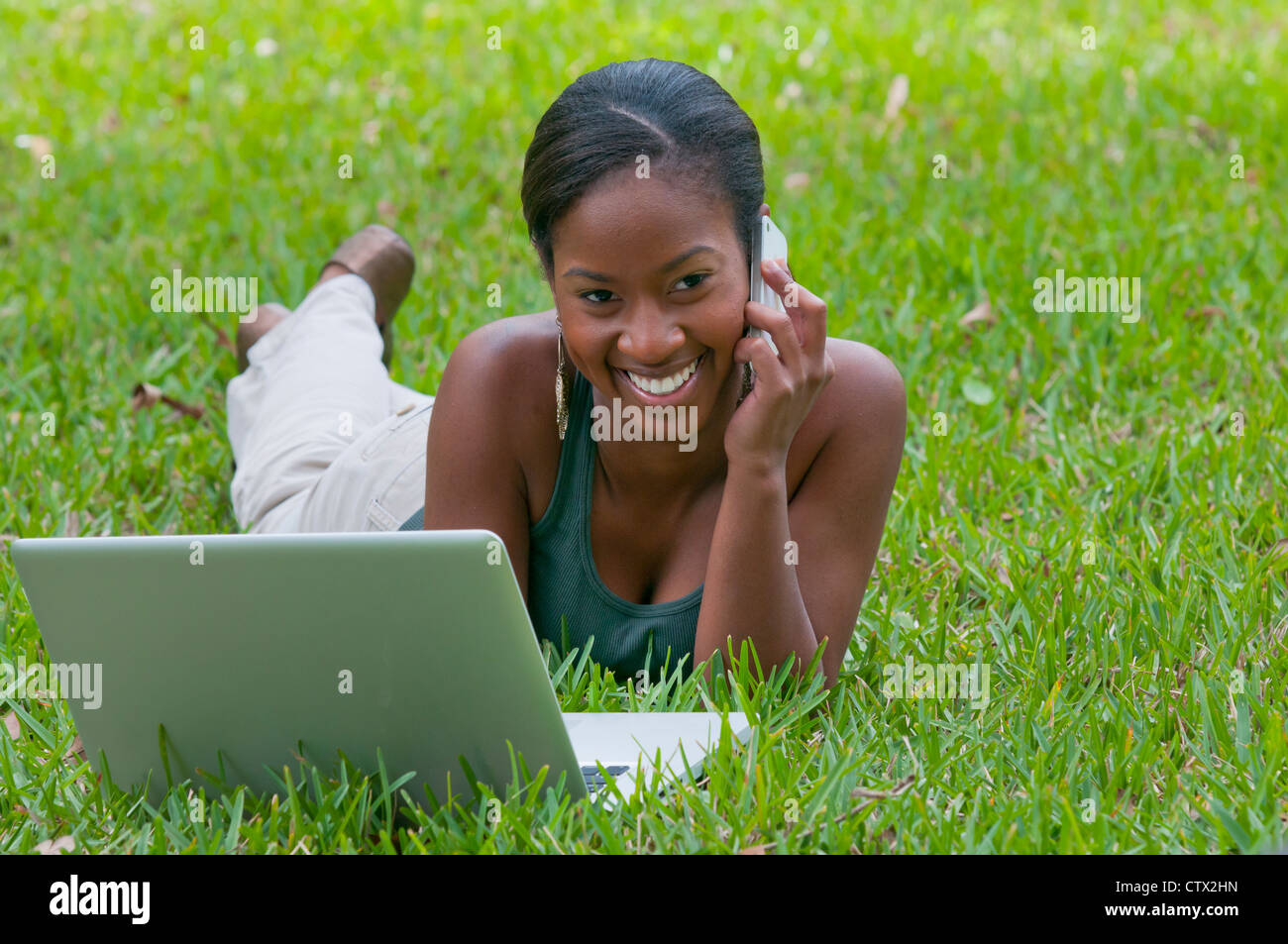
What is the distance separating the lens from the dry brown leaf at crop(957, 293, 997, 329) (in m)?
4.39

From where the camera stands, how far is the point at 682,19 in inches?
265

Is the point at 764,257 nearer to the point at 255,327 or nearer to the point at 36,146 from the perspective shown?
the point at 255,327

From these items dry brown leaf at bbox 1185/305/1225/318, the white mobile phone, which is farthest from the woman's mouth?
dry brown leaf at bbox 1185/305/1225/318

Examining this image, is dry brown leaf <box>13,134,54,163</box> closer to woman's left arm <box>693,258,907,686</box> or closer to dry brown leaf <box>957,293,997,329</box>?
dry brown leaf <box>957,293,997,329</box>

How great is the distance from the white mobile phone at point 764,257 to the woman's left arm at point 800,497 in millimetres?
24

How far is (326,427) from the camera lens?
143 inches

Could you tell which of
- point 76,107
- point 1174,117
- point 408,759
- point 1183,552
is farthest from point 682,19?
point 408,759

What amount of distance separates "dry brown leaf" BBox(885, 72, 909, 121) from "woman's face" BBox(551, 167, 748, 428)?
3.80m

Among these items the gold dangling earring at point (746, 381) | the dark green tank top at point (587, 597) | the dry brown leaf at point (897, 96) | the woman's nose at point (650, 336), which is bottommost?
the dark green tank top at point (587, 597)

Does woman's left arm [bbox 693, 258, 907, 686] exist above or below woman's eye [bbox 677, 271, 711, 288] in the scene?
below

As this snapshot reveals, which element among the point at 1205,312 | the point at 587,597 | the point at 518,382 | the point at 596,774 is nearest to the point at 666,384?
the point at 518,382

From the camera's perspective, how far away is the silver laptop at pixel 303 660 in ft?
5.79

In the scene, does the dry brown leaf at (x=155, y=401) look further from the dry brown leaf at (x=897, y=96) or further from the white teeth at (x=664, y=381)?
the dry brown leaf at (x=897, y=96)

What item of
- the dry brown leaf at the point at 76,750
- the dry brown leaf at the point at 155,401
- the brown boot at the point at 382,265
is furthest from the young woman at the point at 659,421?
the dry brown leaf at the point at 155,401
